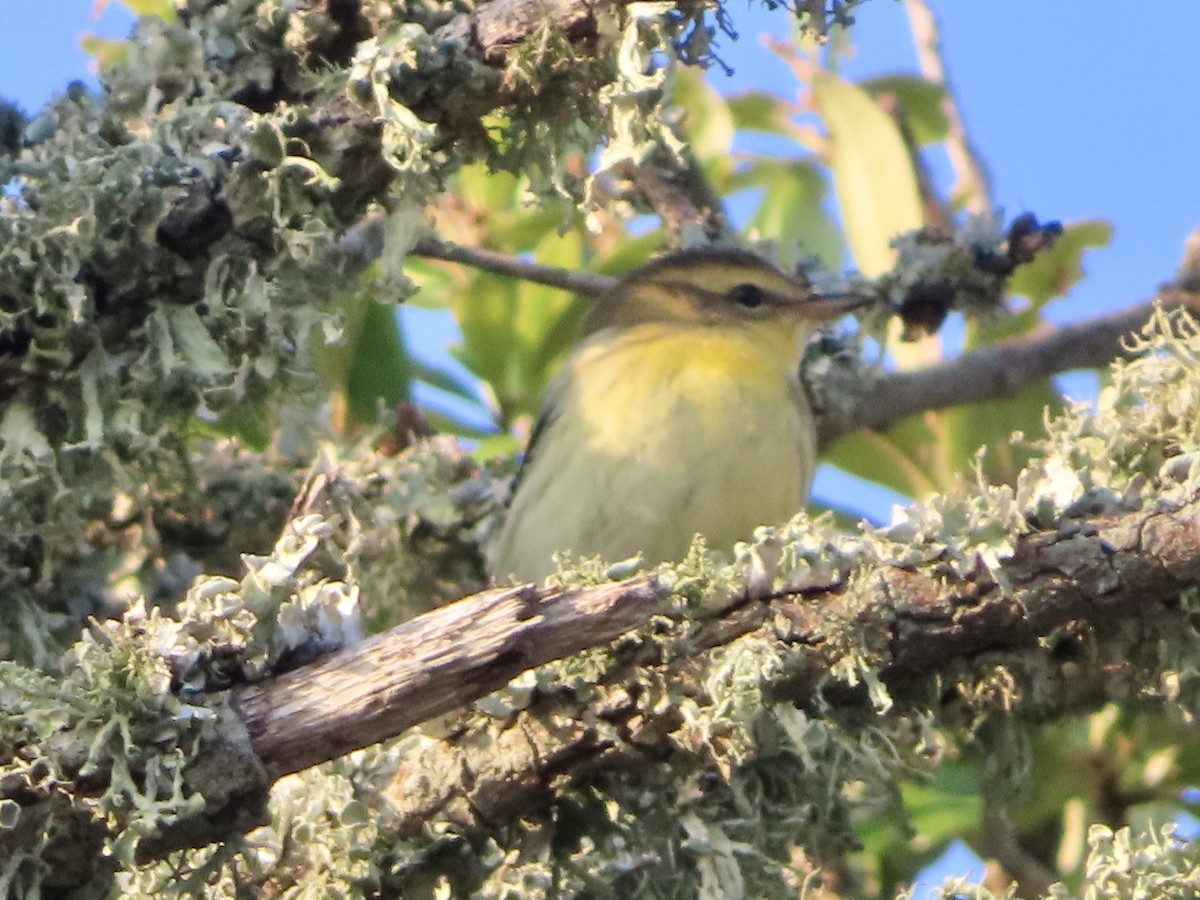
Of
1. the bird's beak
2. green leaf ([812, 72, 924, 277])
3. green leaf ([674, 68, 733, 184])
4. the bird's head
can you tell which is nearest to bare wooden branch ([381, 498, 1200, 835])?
the bird's beak

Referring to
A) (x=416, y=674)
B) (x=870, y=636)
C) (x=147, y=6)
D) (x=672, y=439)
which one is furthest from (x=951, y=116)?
(x=416, y=674)

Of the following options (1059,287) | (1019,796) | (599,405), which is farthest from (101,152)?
(1059,287)

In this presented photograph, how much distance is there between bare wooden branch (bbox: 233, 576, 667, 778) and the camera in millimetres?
1733

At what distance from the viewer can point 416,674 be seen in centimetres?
174

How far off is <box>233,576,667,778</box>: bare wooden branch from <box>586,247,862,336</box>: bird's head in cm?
185

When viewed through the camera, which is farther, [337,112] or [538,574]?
[538,574]

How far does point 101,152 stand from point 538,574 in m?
1.28

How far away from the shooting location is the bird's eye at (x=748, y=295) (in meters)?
3.61

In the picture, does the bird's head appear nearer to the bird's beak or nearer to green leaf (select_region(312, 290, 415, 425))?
the bird's beak

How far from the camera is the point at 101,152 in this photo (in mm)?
2264

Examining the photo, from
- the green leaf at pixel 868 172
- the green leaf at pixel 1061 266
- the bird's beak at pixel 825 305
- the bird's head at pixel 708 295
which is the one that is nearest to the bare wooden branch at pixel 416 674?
the bird's beak at pixel 825 305

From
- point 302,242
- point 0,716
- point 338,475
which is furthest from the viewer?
point 338,475

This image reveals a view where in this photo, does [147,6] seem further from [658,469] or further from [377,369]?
[658,469]

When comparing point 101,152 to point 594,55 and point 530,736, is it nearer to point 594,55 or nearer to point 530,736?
point 594,55
